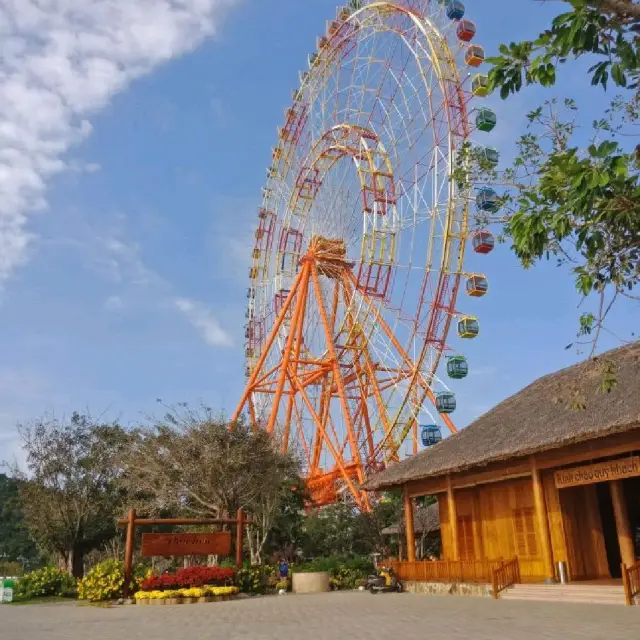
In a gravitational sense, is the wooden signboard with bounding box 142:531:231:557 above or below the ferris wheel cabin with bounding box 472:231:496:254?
below

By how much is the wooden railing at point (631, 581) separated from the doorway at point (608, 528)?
4.25 metres

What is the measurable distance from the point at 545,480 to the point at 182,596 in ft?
29.5

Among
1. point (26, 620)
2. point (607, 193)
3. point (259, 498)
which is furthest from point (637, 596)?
point (259, 498)

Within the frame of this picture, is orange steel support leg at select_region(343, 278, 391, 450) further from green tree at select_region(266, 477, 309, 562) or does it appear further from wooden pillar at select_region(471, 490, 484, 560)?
wooden pillar at select_region(471, 490, 484, 560)

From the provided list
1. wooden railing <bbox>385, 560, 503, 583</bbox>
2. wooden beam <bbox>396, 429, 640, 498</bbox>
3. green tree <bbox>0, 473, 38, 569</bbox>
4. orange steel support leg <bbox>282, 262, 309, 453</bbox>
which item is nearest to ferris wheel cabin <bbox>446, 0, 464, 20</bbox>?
orange steel support leg <bbox>282, 262, 309, 453</bbox>

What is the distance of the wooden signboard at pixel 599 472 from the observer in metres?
12.7

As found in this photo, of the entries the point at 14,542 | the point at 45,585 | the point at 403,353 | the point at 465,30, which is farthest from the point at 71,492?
the point at 14,542

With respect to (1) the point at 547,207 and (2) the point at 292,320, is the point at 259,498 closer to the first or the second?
(2) the point at 292,320

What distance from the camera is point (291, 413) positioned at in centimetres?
3173

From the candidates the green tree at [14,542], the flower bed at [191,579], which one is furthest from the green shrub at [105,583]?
the green tree at [14,542]

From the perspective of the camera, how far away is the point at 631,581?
457 inches

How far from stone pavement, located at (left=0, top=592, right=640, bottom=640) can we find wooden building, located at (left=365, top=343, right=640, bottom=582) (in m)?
2.23

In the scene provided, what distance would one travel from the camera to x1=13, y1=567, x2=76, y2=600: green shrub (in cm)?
2144

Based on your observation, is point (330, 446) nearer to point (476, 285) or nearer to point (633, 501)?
point (476, 285)
